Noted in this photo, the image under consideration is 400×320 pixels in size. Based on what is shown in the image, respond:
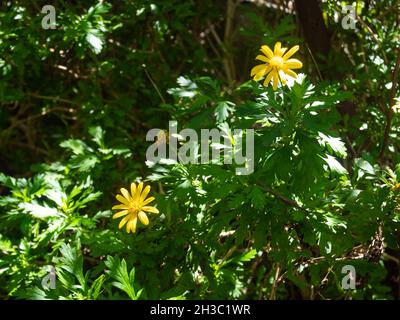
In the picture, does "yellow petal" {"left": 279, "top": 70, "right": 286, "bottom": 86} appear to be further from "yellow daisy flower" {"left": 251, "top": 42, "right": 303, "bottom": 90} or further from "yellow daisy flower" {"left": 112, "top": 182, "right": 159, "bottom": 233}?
"yellow daisy flower" {"left": 112, "top": 182, "right": 159, "bottom": 233}

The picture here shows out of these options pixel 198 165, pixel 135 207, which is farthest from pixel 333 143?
pixel 135 207

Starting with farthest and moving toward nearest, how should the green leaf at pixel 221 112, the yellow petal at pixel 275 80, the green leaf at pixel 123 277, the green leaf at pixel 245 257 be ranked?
the green leaf at pixel 245 257 < the green leaf at pixel 221 112 < the yellow petal at pixel 275 80 < the green leaf at pixel 123 277

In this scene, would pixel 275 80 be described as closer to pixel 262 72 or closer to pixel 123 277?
pixel 262 72

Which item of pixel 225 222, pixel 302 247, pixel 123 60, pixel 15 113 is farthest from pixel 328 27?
pixel 15 113

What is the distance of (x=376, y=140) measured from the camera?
8.66 feet

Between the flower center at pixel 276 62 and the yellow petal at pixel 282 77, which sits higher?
the flower center at pixel 276 62

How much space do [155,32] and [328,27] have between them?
3.01 feet

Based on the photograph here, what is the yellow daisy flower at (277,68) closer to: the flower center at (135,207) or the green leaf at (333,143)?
the green leaf at (333,143)

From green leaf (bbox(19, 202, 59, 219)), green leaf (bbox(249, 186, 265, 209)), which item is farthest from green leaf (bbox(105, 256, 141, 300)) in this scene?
green leaf (bbox(19, 202, 59, 219))

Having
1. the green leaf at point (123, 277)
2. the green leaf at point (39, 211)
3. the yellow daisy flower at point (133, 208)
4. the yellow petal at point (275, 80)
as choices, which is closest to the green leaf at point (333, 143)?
the yellow petal at point (275, 80)

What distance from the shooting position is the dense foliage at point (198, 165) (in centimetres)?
192

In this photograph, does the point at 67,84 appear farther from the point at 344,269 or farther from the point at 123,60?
the point at 344,269

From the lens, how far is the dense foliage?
192 cm

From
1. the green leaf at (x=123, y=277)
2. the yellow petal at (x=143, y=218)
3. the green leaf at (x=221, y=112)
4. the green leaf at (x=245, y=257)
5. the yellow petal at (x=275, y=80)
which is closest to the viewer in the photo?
the green leaf at (x=123, y=277)
